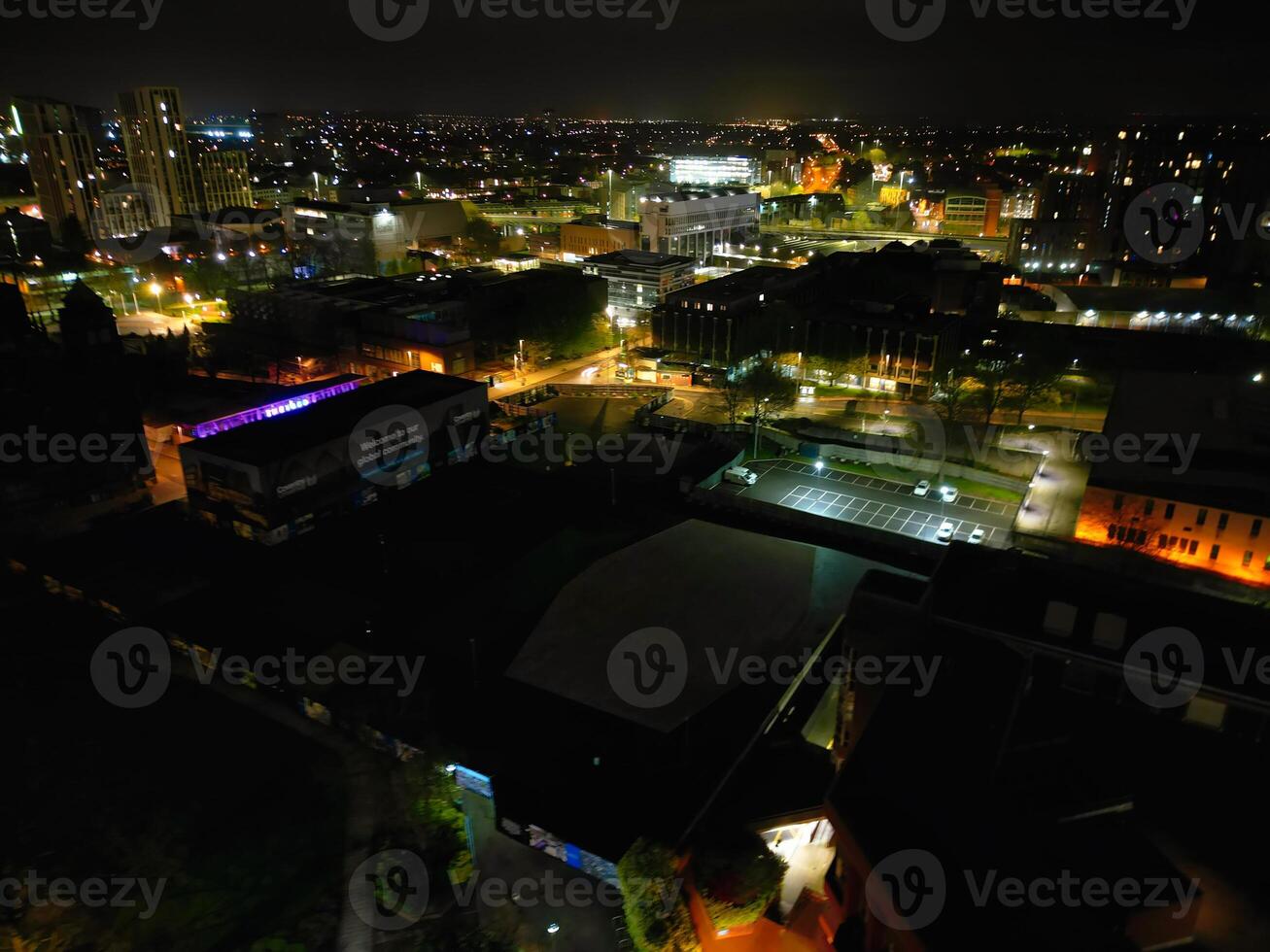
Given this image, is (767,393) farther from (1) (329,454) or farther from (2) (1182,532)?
(1) (329,454)

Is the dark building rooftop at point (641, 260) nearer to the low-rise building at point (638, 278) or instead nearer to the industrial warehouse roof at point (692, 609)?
the low-rise building at point (638, 278)

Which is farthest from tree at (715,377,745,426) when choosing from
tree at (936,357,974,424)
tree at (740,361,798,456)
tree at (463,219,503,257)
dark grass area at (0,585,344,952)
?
tree at (463,219,503,257)

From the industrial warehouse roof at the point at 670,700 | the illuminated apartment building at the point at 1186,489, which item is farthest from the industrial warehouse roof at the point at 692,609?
the illuminated apartment building at the point at 1186,489

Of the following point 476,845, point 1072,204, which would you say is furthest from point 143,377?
point 1072,204

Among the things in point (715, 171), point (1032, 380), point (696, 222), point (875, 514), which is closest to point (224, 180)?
point (696, 222)

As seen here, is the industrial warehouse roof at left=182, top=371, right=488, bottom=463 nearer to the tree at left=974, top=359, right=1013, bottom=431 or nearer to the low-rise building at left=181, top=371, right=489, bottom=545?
the low-rise building at left=181, top=371, right=489, bottom=545

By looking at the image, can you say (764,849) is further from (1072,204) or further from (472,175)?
(472,175)

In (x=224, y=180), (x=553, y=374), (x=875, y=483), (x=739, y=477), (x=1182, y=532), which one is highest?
(x=224, y=180)
